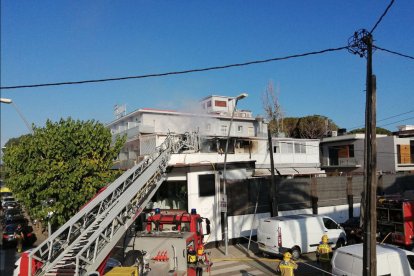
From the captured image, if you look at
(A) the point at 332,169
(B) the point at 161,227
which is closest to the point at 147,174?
(B) the point at 161,227

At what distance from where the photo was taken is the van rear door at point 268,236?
15.7 meters

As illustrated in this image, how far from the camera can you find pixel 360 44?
34.5 ft

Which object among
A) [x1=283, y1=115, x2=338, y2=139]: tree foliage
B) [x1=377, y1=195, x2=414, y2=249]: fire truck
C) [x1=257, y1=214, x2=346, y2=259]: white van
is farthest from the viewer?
[x1=283, y1=115, x2=338, y2=139]: tree foliage

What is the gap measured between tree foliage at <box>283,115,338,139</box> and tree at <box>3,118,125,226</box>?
43.8 m

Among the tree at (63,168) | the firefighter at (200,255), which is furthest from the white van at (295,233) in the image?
the tree at (63,168)

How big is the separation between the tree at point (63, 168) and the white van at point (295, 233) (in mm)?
8409

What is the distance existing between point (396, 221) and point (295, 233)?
15.2 ft

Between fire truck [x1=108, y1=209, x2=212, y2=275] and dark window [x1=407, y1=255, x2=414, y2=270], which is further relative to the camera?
fire truck [x1=108, y1=209, x2=212, y2=275]

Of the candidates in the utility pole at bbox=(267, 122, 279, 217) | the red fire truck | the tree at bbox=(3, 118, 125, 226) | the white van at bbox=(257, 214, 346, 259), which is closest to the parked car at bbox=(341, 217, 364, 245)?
the white van at bbox=(257, 214, 346, 259)

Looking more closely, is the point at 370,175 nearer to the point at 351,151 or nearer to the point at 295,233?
the point at 295,233

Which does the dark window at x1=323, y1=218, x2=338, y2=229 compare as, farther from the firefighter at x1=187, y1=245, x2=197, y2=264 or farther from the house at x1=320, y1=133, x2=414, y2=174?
the house at x1=320, y1=133, x2=414, y2=174

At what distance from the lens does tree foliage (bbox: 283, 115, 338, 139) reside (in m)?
58.2

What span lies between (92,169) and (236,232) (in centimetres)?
825

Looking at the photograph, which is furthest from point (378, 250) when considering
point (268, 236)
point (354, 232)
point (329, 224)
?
point (354, 232)
